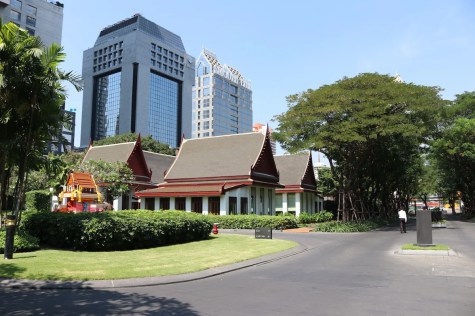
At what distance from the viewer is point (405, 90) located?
97.0 feet

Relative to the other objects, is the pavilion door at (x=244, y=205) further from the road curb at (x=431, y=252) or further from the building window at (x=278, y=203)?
the road curb at (x=431, y=252)

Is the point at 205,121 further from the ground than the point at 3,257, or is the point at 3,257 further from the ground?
the point at 205,121

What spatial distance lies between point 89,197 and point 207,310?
26786 millimetres

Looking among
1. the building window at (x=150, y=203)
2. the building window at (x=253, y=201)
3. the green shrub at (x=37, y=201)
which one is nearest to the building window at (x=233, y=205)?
the building window at (x=253, y=201)

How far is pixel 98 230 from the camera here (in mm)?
15234

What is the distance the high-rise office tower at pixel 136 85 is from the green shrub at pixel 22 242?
122m

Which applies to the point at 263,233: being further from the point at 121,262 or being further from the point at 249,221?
the point at 121,262

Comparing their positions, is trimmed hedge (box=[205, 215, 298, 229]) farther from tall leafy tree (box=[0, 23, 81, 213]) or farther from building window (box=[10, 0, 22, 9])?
building window (box=[10, 0, 22, 9])

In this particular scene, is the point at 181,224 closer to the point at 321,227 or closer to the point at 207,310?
the point at 207,310

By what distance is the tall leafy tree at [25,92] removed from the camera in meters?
14.2

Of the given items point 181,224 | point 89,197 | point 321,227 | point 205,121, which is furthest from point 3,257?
point 205,121

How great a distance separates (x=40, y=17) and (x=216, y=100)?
8373 cm

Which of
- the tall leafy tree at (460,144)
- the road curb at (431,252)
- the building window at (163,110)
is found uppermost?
the building window at (163,110)

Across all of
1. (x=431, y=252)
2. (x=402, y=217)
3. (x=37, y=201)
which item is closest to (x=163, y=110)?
(x=37, y=201)
